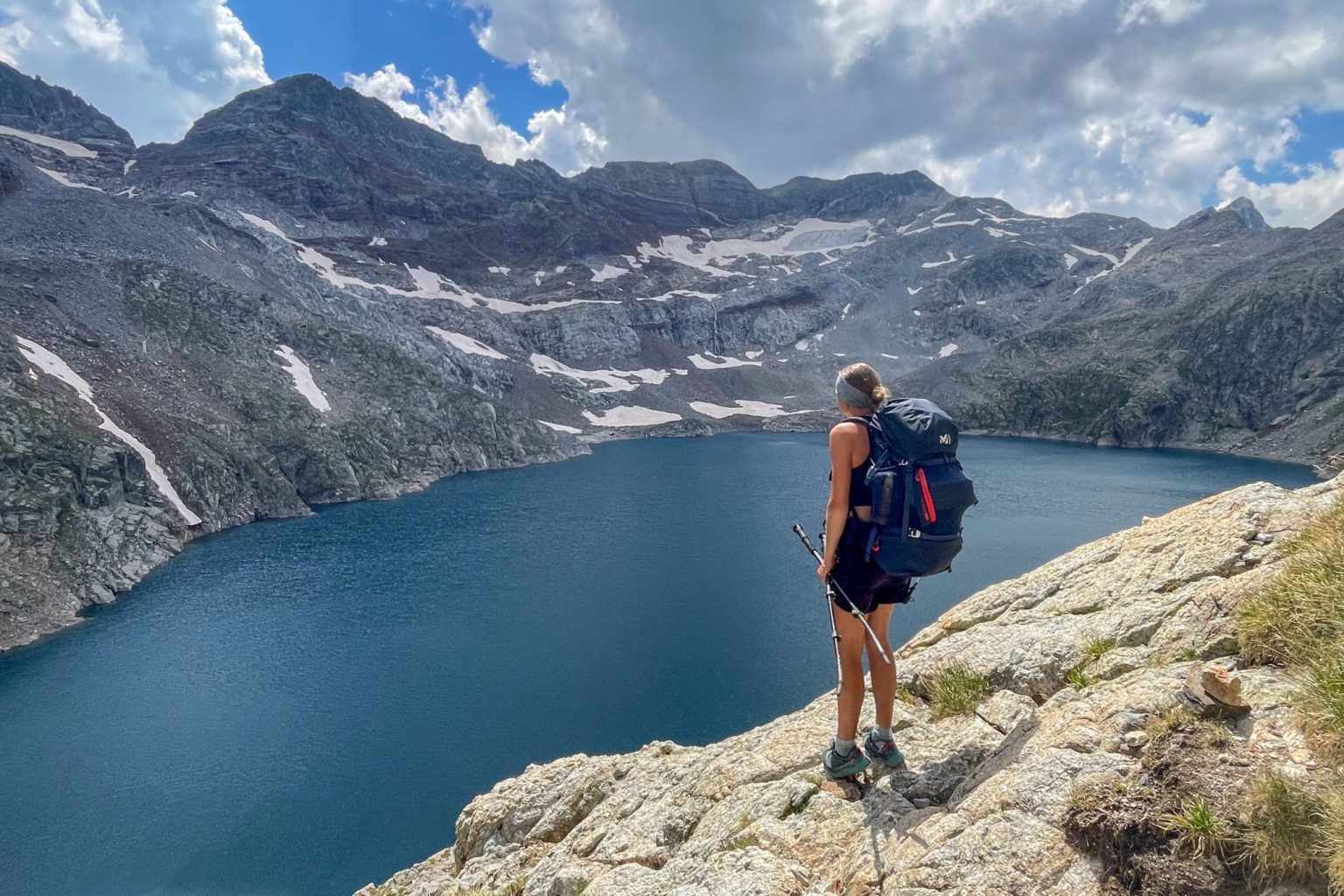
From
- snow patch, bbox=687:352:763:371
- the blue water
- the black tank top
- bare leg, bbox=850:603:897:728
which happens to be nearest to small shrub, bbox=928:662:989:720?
bare leg, bbox=850:603:897:728

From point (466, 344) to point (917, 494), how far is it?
151261mm

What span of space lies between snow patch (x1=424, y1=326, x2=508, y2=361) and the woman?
14508cm

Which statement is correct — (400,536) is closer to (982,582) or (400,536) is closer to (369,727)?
(369,727)

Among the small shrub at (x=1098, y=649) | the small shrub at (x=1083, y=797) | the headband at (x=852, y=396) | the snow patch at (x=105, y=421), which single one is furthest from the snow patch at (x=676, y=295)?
the small shrub at (x=1083, y=797)

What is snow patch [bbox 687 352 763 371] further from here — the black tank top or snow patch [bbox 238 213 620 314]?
the black tank top

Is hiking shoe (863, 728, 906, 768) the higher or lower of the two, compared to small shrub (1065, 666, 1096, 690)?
lower

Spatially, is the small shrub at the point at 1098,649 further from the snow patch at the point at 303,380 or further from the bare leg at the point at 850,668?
the snow patch at the point at 303,380

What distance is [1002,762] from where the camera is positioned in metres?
5.00

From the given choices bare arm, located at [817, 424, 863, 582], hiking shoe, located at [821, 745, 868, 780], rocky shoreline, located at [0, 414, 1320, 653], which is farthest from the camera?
rocky shoreline, located at [0, 414, 1320, 653]

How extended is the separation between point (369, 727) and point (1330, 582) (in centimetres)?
3587

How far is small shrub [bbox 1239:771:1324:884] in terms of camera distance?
3.10 meters

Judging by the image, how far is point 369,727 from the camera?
32.6 metres

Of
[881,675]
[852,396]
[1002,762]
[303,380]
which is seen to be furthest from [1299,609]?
[303,380]

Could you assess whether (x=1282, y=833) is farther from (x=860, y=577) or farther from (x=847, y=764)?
(x=847, y=764)
